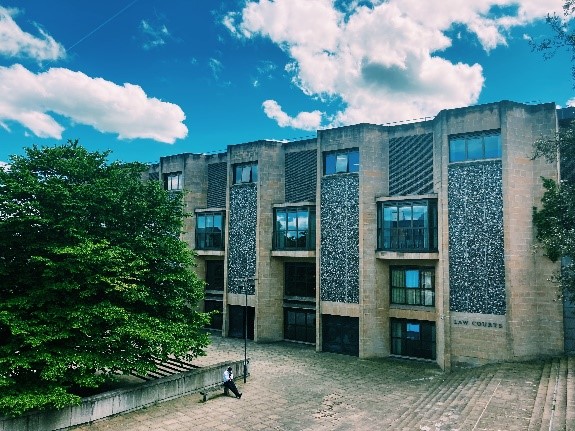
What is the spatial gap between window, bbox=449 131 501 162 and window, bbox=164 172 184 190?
22724 millimetres

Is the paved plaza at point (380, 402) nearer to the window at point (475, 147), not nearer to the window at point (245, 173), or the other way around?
the window at point (475, 147)

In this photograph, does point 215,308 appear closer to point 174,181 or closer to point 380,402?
point 174,181

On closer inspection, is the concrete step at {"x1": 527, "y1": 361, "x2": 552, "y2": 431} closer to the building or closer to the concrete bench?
the building

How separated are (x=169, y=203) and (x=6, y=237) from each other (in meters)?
7.03

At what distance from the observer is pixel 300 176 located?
106 ft

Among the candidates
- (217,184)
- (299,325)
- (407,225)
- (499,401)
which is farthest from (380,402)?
(217,184)

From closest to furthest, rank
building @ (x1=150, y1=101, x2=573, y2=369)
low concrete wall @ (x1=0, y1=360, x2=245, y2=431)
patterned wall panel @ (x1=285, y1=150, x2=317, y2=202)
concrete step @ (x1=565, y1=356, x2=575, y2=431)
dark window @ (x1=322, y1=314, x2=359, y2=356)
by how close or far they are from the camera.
Answer: concrete step @ (x1=565, y1=356, x2=575, y2=431) < low concrete wall @ (x1=0, y1=360, x2=245, y2=431) < building @ (x1=150, y1=101, x2=573, y2=369) < dark window @ (x1=322, y1=314, x2=359, y2=356) < patterned wall panel @ (x1=285, y1=150, x2=317, y2=202)

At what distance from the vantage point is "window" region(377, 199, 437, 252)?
1039 inches

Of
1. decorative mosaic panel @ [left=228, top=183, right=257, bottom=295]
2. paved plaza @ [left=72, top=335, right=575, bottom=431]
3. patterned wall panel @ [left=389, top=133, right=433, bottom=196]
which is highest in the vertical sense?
patterned wall panel @ [left=389, top=133, right=433, bottom=196]

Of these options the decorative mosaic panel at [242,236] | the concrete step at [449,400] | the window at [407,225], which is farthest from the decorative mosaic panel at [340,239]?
the concrete step at [449,400]

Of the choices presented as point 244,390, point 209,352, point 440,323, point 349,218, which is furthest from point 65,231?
point 440,323

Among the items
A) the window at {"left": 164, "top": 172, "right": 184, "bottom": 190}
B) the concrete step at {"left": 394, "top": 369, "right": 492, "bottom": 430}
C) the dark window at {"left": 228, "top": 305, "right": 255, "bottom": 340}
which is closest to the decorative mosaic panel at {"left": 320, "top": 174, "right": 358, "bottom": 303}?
the dark window at {"left": 228, "top": 305, "right": 255, "bottom": 340}

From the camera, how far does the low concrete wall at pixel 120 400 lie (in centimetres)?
1566

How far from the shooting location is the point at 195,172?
36.8 metres
